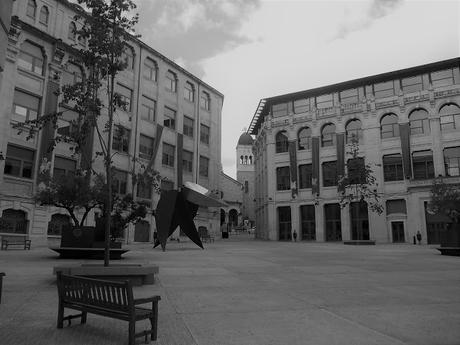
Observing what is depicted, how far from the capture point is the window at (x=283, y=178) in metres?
54.3

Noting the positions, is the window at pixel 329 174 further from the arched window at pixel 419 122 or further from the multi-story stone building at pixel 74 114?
the multi-story stone building at pixel 74 114

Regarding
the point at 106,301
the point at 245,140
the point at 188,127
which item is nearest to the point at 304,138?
the point at 188,127

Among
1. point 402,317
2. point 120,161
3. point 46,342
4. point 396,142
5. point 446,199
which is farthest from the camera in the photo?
point 396,142

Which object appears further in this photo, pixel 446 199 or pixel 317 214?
pixel 317 214

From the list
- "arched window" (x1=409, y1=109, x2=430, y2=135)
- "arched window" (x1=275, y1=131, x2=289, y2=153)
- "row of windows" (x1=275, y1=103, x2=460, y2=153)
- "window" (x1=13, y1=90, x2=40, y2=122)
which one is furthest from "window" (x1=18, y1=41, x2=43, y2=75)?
"arched window" (x1=409, y1=109, x2=430, y2=135)

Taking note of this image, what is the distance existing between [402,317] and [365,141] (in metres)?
45.5

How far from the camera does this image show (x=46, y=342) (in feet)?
16.6

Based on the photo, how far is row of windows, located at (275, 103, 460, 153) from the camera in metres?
45.8

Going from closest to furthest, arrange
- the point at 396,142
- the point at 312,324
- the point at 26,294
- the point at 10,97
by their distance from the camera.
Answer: the point at 312,324 < the point at 26,294 < the point at 10,97 < the point at 396,142

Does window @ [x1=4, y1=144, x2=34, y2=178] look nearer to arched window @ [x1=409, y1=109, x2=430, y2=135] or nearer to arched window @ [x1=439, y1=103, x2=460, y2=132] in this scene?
arched window @ [x1=409, y1=109, x2=430, y2=135]

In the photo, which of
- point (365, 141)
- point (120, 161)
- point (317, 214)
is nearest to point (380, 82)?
point (365, 141)

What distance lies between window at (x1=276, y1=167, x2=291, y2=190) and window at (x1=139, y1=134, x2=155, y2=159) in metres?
19.1

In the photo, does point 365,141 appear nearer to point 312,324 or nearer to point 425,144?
point 425,144

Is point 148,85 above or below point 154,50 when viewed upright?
below
